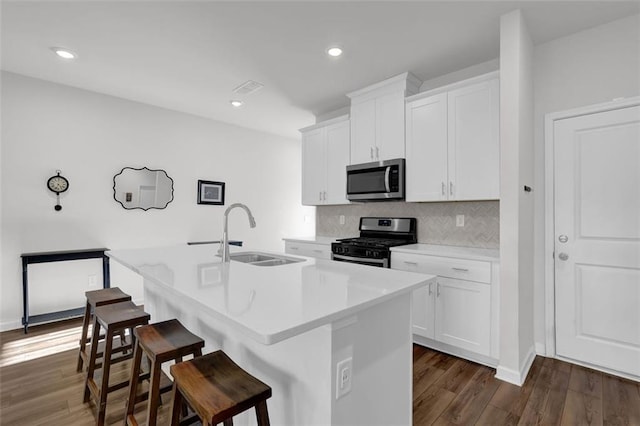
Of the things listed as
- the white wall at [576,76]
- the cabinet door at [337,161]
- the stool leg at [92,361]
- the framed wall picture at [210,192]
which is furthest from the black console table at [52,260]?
the white wall at [576,76]

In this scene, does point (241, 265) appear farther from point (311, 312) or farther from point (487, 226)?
point (487, 226)

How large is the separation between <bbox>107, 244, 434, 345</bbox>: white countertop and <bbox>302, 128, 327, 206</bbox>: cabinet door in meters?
2.20

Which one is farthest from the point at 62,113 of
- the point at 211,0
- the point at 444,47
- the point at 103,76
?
the point at 444,47

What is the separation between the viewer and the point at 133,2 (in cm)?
214

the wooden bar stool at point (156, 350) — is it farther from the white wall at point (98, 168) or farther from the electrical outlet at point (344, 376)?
the white wall at point (98, 168)

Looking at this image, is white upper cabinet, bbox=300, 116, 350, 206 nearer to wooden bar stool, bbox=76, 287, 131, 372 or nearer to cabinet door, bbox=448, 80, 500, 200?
cabinet door, bbox=448, 80, 500, 200

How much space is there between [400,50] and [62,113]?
145 inches

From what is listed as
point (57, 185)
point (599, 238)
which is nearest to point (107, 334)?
point (57, 185)

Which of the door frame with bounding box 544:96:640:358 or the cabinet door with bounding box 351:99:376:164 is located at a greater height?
the cabinet door with bounding box 351:99:376:164

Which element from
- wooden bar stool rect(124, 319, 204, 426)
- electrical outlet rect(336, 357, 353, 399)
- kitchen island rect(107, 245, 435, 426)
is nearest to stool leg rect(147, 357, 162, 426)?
wooden bar stool rect(124, 319, 204, 426)

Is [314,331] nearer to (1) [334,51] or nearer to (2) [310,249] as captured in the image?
(1) [334,51]

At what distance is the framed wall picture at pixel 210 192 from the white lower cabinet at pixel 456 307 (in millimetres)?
3107

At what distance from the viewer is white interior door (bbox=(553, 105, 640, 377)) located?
2289 mm

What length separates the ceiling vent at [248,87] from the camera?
3.46 metres
